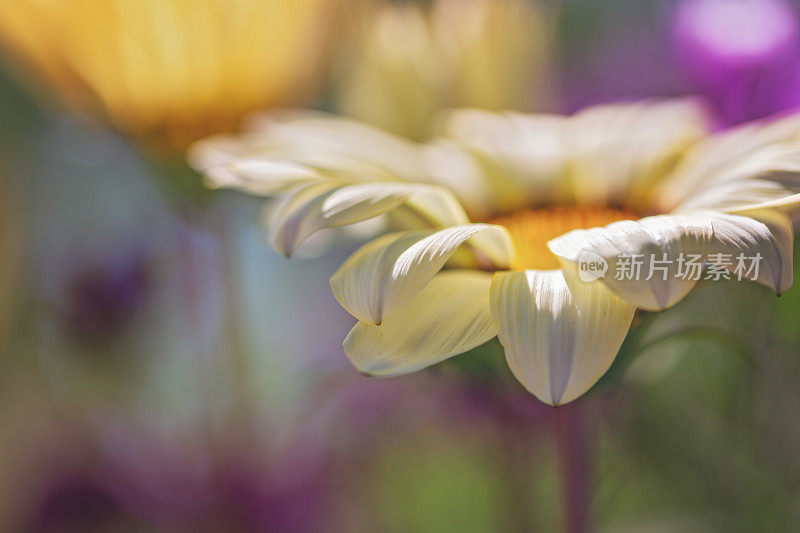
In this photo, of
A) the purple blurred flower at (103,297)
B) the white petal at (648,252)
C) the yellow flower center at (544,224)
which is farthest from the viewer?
the purple blurred flower at (103,297)

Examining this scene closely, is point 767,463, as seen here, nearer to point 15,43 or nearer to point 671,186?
point 671,186

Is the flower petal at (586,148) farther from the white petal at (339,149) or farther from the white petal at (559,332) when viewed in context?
the white petal at (559,332)

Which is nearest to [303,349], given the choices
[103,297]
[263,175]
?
[103,297]

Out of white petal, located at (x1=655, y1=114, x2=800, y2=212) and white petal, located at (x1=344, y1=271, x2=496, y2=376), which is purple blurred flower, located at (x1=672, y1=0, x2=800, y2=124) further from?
white petal, located at (x1=344, y1=271, x2=496, y2=376)

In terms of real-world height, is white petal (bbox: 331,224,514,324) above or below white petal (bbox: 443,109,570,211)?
above

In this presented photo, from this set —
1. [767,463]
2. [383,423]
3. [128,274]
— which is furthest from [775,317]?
[128,274]

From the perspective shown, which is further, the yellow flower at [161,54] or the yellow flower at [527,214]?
the yellow flower at [161,54]

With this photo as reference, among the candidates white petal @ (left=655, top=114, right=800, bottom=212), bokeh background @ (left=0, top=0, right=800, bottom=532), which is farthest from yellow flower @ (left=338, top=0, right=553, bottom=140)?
white petal @ (left=655, top=114, right=800, bottom=212)

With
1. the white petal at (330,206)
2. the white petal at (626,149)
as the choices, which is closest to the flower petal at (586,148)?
the white petal at (626,149)

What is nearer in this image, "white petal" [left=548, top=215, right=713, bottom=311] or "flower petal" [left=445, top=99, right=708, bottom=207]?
"white petal" [left=548, top=215, right=713, bottom=311]
